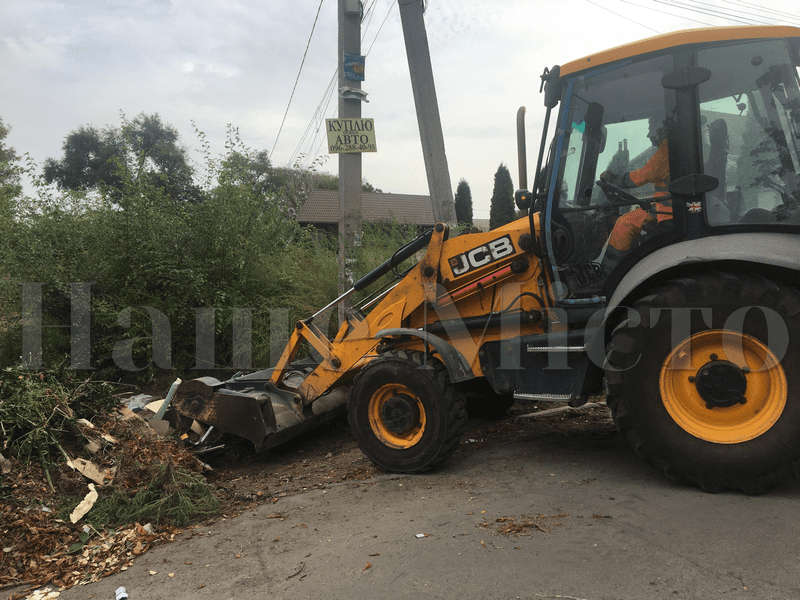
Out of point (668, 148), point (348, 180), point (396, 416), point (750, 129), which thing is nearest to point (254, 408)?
point (396, 416)

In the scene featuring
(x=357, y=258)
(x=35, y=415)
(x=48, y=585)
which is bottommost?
(x=48, y=585)

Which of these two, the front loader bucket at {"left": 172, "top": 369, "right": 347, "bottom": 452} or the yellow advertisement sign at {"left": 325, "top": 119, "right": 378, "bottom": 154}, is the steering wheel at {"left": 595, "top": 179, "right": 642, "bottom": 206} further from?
the yellow advertisement sign at {"left": 325, "top": 119, "right": 378, "bottom": 154}

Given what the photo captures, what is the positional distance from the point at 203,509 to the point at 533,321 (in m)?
2.57

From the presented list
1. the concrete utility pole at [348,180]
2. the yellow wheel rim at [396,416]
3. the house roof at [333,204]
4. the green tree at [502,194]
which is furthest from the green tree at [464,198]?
the yellow wheel rim at [396,416]

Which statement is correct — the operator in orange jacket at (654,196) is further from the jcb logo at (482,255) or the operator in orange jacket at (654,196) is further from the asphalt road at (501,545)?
the asphalt road at (501,545)

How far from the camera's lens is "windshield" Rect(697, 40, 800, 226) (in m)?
3.54

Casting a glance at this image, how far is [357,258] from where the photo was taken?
7172mm

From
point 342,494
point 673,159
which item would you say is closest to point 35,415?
point 342,494

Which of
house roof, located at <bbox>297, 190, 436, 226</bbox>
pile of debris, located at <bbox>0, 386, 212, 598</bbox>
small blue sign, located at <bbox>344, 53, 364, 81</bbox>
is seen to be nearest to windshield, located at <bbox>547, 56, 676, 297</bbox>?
pile of debris, located at <bbox>0, 386, 212, 598</bbox>

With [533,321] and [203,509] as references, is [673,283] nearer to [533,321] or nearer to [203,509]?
[533,321]

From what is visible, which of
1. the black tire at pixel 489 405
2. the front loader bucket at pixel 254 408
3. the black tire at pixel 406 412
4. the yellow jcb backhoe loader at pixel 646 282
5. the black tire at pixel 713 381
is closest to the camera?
the black tire at pixel 713 381

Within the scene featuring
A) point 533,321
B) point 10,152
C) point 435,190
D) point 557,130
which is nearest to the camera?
point 557,130

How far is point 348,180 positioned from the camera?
685 centimetres

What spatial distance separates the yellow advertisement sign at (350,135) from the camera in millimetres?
6711
